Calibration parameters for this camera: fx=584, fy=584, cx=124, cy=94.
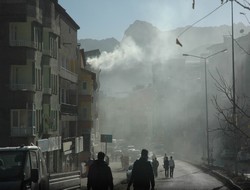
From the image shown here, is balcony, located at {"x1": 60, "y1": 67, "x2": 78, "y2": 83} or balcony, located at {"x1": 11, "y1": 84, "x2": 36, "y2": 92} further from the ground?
balcony, located at {"x1": 60, "y1": 67, "x2": 78, "y2": 83}

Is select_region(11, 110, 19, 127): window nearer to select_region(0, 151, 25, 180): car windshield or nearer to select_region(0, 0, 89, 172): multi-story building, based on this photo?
select_region(0, 0, 89, 172): multi-story building

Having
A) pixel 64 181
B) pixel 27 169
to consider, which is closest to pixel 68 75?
pixel 64 181

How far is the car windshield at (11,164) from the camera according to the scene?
1152 centimetres

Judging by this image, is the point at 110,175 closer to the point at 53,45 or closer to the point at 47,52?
the point at 47,52

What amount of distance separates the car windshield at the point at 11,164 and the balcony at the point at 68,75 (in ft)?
128

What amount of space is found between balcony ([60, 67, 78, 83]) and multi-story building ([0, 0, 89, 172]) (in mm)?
176

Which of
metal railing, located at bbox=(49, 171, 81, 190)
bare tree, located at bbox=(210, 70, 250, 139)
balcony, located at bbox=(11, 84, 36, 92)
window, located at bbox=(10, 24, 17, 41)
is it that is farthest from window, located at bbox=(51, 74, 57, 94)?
metal railing, located at bbox=(49, 171, 81, 190)

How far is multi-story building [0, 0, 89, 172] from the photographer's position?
128ft

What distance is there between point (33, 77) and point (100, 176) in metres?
28.2

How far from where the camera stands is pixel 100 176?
12500 mm

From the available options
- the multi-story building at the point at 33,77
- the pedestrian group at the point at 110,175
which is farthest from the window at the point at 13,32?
the pedestrian group at the point at 110,175

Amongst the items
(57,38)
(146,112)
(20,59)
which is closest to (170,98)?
(146,112)

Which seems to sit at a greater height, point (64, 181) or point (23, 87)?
point (23, 87)

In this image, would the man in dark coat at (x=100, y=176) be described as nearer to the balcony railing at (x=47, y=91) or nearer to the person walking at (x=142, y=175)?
the person walking at (x=142, y=175)
